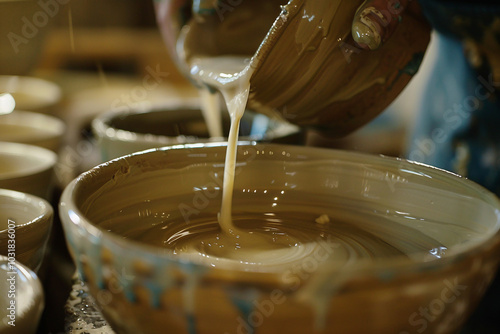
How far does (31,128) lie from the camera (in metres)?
1.33

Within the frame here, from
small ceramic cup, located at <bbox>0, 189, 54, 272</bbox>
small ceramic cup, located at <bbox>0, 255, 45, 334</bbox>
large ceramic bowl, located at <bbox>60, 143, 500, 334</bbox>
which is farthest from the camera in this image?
small ceramic cup, located at <bbox>0, 189, 54, 272</bbox>

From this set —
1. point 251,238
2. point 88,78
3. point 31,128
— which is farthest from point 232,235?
point 88,78

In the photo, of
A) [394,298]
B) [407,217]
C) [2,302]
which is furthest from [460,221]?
[2,302]

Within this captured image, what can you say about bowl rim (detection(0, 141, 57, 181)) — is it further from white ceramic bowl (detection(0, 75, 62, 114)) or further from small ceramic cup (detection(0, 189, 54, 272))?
white ceramic bowl (detection(0, 75, 62, 114))

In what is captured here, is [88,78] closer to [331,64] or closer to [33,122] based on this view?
[33,122]

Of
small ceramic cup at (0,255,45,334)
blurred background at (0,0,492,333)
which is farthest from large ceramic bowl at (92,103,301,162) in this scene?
small ceramic cup at (0,255,45,334)

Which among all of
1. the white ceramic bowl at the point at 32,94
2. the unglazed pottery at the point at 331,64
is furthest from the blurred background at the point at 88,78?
the unglazed pottery at the point at 331,64

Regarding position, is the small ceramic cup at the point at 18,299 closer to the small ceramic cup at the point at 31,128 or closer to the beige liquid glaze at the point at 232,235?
the beige liquid glaze at the point at 232,235

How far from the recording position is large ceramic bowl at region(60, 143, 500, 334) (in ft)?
1.42

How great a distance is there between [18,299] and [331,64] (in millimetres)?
488

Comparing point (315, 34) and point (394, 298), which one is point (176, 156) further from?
point (394, 298)

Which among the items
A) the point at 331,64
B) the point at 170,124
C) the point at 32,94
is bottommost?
the point at 32,94

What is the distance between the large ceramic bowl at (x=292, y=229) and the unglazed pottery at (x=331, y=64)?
0.08 meters

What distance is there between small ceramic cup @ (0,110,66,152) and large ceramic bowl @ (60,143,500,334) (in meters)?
0.55
